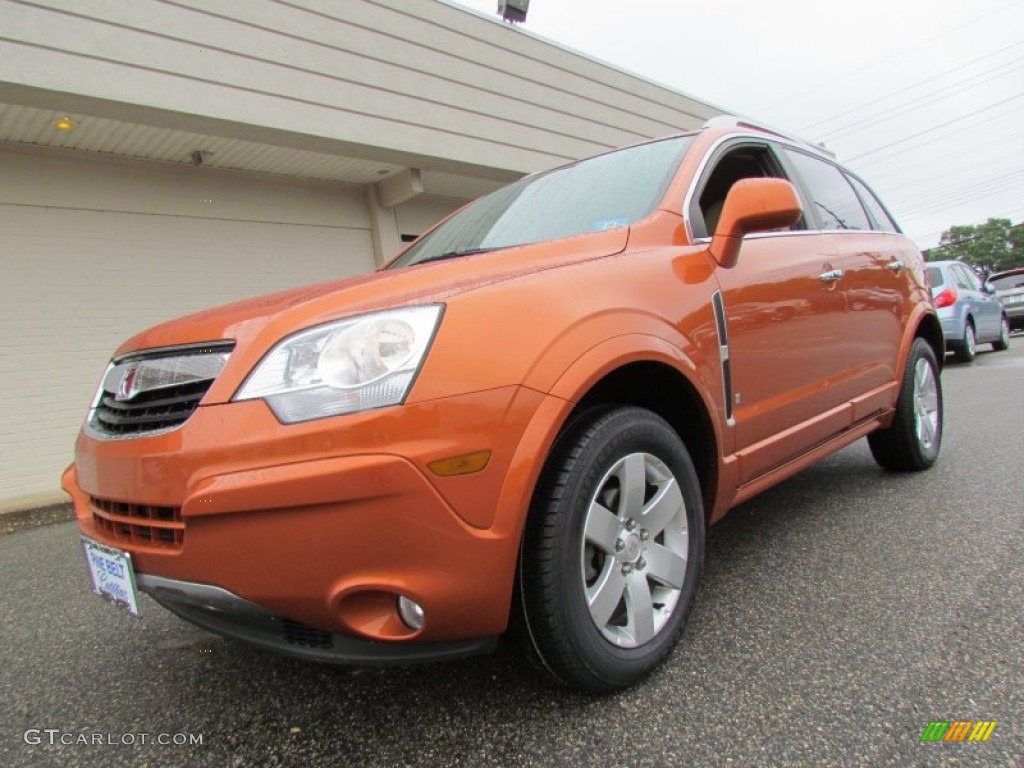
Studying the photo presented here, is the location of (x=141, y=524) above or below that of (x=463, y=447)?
below

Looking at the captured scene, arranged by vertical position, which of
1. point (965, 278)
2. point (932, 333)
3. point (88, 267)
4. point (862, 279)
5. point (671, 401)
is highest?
point (88, 267)

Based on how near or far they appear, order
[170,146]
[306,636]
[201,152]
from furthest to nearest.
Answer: [201,152], [170,146], [306,636]

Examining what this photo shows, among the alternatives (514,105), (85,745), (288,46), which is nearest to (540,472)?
(85,745)

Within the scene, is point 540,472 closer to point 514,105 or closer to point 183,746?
point 183,746

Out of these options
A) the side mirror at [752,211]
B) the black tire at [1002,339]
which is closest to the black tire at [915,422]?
the side mirror at [752,211]

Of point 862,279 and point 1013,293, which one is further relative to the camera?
point 1013,293

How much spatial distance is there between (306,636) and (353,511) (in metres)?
0.36

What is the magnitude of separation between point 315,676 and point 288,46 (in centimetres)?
585

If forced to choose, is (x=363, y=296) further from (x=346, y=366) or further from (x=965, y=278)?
(x=965, y=278)

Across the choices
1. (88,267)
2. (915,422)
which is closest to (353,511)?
(915,422)

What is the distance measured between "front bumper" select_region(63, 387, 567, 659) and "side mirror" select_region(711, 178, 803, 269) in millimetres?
1063

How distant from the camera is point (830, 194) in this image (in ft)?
10.8

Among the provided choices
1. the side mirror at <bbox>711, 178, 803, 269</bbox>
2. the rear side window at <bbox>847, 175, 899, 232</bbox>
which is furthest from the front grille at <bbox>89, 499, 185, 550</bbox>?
the rear side window at <bbox>847, 175, 899, 232</bbox>

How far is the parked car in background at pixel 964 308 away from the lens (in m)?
9.73
